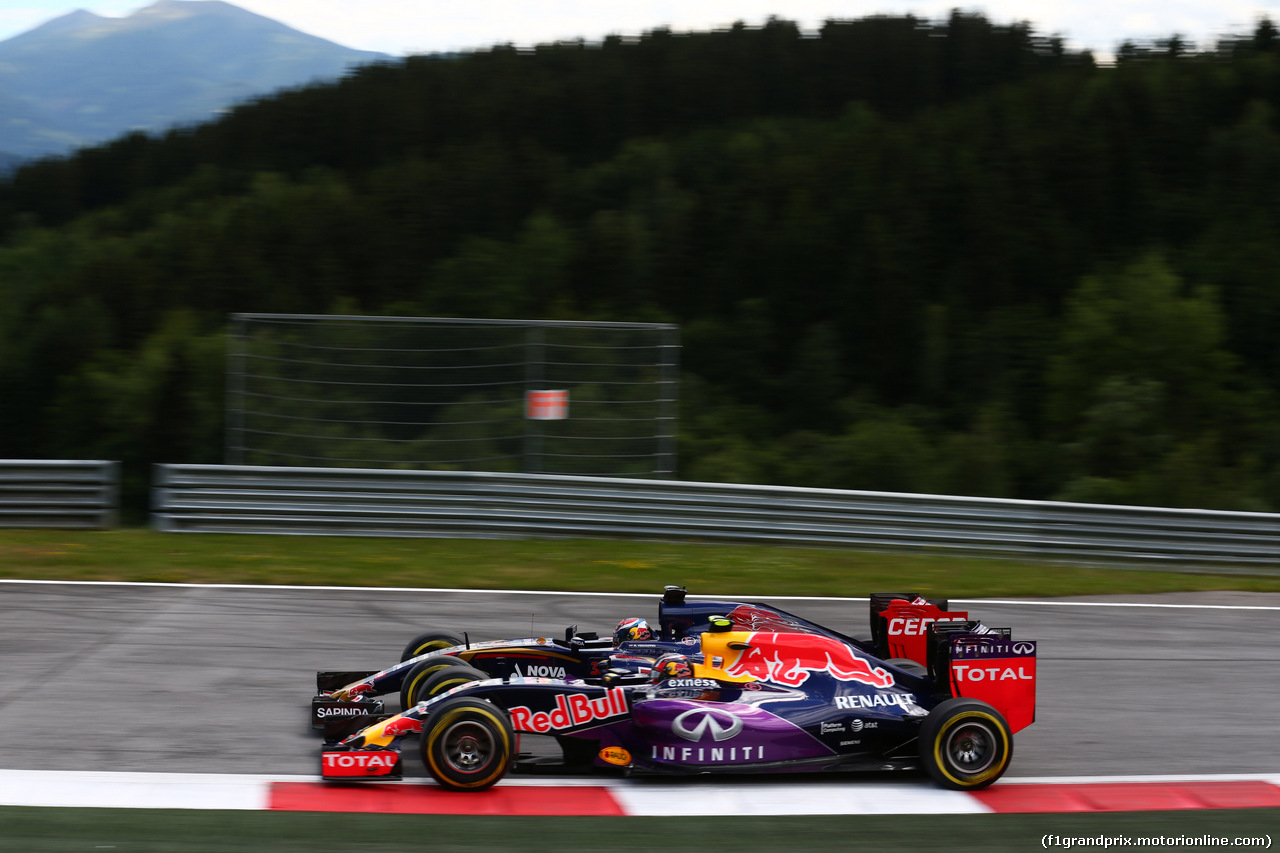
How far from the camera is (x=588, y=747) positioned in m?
5.37

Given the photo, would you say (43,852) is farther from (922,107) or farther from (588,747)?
(922,107)

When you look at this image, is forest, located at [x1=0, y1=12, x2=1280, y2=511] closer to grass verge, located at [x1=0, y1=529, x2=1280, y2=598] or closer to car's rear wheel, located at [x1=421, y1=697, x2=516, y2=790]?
grass verge, located at [x1=0, y1=529, x2=1280, y2=598]

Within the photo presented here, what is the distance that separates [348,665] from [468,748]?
7.28 ft

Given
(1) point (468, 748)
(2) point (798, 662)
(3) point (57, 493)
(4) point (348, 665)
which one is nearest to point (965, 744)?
(2) point (798, 662)

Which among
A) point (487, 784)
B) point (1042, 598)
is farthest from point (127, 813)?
point (1042, 598)

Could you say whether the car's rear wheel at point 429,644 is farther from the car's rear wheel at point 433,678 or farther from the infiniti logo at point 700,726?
the infiniti logo at point 700,726

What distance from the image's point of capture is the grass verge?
31.5 ft

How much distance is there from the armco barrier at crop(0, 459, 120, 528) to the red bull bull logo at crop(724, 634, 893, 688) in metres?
8.25

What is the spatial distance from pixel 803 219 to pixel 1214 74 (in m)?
18.6

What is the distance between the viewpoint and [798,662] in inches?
218

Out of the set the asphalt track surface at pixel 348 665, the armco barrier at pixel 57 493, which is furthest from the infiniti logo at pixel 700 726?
the armco barrier at pixel 57 493
